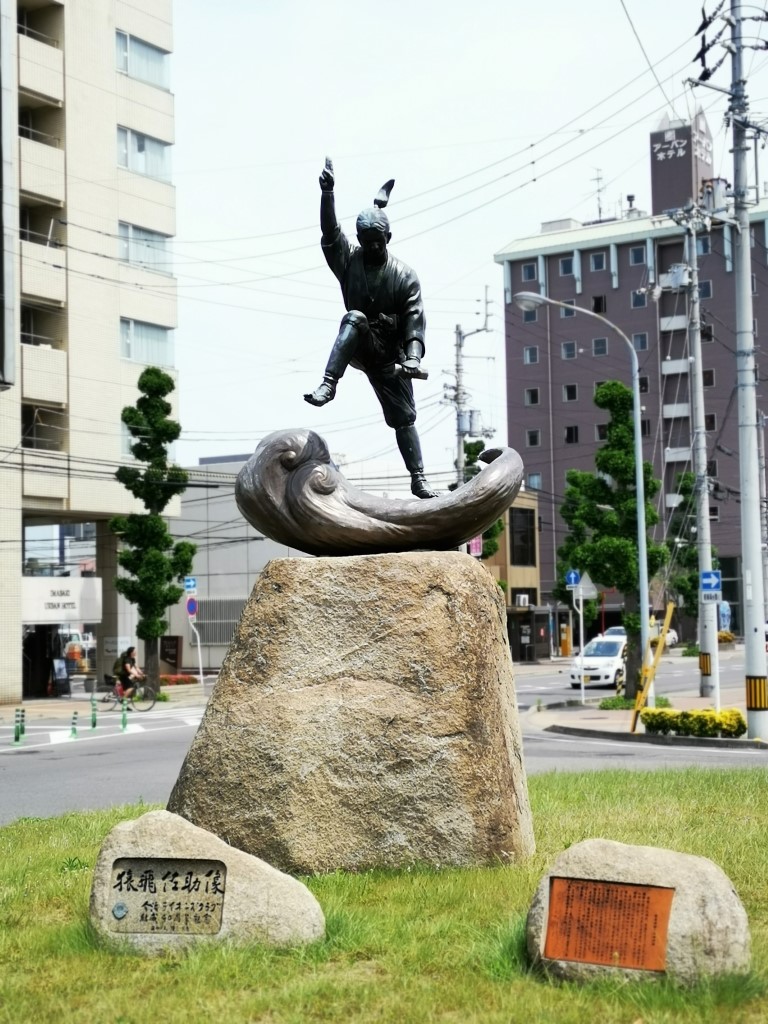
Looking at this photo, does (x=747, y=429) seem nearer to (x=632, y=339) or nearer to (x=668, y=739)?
(x=668, y=739)

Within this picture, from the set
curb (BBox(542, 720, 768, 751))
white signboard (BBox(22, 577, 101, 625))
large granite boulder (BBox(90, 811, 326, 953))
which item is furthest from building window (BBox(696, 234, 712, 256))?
large granite boulder (BBox(90, 811, 326, 953))

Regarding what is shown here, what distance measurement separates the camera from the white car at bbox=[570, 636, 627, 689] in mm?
37000

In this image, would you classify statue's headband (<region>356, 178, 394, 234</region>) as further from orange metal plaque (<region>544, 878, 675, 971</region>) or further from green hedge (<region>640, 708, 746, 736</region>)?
green hedge (<region>640, 708, 746, 736</region>)

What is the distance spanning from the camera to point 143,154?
1421 inches

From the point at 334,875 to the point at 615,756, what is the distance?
10.7 m

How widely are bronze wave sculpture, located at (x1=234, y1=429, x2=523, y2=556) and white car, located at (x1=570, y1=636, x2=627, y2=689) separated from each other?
93.4 feet

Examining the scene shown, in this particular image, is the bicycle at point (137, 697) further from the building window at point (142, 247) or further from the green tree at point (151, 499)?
the building window at point (142, 247)

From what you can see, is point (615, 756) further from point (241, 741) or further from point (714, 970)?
point (714, 970)

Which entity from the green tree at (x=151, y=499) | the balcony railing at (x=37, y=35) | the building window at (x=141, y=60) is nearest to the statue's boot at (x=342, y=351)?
the green tree at (x=151, y=499)

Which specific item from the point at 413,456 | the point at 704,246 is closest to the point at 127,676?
the point at 413,456

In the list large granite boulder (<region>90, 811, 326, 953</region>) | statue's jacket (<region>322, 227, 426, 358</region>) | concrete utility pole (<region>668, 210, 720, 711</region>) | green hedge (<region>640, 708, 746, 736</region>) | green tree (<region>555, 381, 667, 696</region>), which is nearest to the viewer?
large granite boulder (<region>90, 811, 326, 953</region>)

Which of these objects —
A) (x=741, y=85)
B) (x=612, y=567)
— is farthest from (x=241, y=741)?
(x=612, y=567)

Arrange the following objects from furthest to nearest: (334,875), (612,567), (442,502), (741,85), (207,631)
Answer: (207,631), (612,567), (741,85), (442,502), (334,875)

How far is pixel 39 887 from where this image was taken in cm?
705
